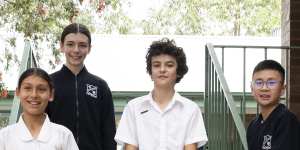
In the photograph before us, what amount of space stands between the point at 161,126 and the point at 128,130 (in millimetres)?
204

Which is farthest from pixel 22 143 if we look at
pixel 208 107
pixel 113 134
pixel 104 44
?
pixel 104 44

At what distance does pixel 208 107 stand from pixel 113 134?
2.43 meters

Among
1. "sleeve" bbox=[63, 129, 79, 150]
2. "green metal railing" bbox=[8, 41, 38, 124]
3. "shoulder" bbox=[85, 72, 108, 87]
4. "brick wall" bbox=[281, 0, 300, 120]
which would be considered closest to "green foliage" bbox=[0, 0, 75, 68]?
"brick wall" bbox=[281, 0, 300, 120]

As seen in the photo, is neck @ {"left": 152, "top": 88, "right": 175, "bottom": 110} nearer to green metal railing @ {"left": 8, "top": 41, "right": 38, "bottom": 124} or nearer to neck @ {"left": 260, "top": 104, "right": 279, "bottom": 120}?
neck @ {"left": 260, "top": 104, "right": 279, "bottom": 120}

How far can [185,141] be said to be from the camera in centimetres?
386

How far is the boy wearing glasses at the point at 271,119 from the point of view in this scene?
399 centimetres

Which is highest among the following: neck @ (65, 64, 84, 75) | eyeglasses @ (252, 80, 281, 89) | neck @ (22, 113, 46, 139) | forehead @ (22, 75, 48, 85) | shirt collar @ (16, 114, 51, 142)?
neck @ (65, 64, 84, 75)

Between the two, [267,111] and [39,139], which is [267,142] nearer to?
[267,111]

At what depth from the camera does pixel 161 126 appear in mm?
3867

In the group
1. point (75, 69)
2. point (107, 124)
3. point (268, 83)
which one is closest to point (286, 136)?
point (268, 83)

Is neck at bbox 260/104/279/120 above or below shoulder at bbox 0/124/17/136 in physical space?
above

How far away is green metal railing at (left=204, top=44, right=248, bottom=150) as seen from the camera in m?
Answer: 5.58

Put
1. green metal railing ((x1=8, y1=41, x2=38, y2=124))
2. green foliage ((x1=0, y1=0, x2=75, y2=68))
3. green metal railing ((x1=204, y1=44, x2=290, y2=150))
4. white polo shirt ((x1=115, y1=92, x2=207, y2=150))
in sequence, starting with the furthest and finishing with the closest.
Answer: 1. green foliage ((x1=0, y1=0, x2=75, y2=68))
2. green metal railing ((x1=204, y1=44, x2=290, y2=150))
3. green metal railing ((x1=8, y1=41, x2=38, y2=124))
4. white polo shirt ((x1=115, y1=92, x2=207, y2=150))

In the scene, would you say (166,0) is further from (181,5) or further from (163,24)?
(181,5)
